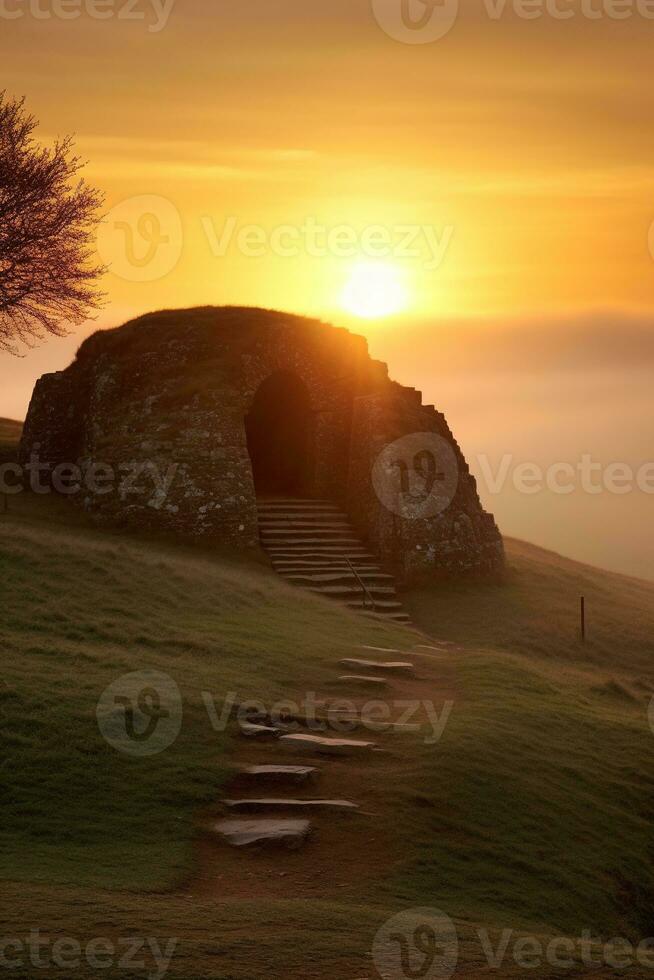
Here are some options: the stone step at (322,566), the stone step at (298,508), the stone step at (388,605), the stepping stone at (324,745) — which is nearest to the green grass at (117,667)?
the stone step at (322,566)

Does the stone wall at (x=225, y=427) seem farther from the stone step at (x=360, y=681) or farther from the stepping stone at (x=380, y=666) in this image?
the stone step at (x=360, y=681)

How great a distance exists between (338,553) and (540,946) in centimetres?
1876

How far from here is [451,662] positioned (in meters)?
21.6

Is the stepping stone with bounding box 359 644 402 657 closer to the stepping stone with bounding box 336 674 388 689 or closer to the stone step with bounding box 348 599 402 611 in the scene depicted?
the stepping stone with bounding box 336 674 388 689

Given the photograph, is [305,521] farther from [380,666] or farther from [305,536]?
[380,666]

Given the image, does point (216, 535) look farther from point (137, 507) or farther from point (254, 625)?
point (254, 625)

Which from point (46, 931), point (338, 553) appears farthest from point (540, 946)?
point (338, 553)

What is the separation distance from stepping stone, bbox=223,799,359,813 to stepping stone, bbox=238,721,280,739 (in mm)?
1976

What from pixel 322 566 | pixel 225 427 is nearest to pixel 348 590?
pixel 322 566

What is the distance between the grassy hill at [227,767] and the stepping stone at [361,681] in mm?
469

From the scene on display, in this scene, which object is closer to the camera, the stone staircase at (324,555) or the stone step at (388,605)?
the stone step at (388,605)

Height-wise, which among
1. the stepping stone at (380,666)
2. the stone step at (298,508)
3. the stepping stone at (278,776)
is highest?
the stone step at (298,508)

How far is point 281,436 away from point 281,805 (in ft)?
71.4

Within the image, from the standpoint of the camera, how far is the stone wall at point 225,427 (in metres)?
28.7
